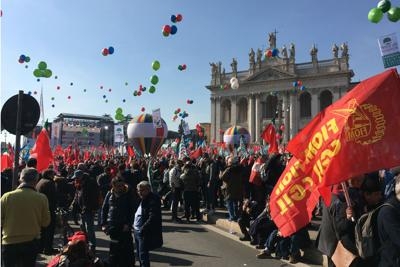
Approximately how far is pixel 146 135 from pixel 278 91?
43988mm

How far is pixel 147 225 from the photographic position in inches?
266

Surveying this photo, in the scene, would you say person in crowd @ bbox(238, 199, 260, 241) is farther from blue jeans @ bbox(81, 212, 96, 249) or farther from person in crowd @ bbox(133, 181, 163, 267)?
person in crowd @ bbox(133, 181, 163, 267)

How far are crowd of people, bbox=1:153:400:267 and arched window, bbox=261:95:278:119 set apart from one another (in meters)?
53.3

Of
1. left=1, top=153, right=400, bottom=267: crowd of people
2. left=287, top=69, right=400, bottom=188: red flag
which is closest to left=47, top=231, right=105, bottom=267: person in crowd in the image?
left=1, top=153, right=400, bottom=267: crowd of people

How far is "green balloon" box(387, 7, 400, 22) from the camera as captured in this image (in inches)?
461

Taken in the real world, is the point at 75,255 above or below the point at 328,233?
below

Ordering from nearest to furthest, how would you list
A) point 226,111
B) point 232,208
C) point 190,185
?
point 232,208 → point 190,185 → point 226,111

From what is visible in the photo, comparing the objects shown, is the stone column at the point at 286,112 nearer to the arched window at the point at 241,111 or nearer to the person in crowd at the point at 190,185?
the arched window at the point at 241,111

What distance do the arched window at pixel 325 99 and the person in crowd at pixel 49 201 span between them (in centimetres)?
5540

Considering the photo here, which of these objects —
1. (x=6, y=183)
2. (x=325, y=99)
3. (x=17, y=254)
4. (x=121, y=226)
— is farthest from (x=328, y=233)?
(x=325, y=99)

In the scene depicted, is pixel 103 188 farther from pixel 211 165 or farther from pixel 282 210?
pixel 282 210

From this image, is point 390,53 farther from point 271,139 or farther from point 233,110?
point 233,110

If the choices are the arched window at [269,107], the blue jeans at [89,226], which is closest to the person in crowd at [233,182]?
the blue jeans at [89,226]

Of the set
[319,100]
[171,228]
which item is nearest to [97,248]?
[171,228]
